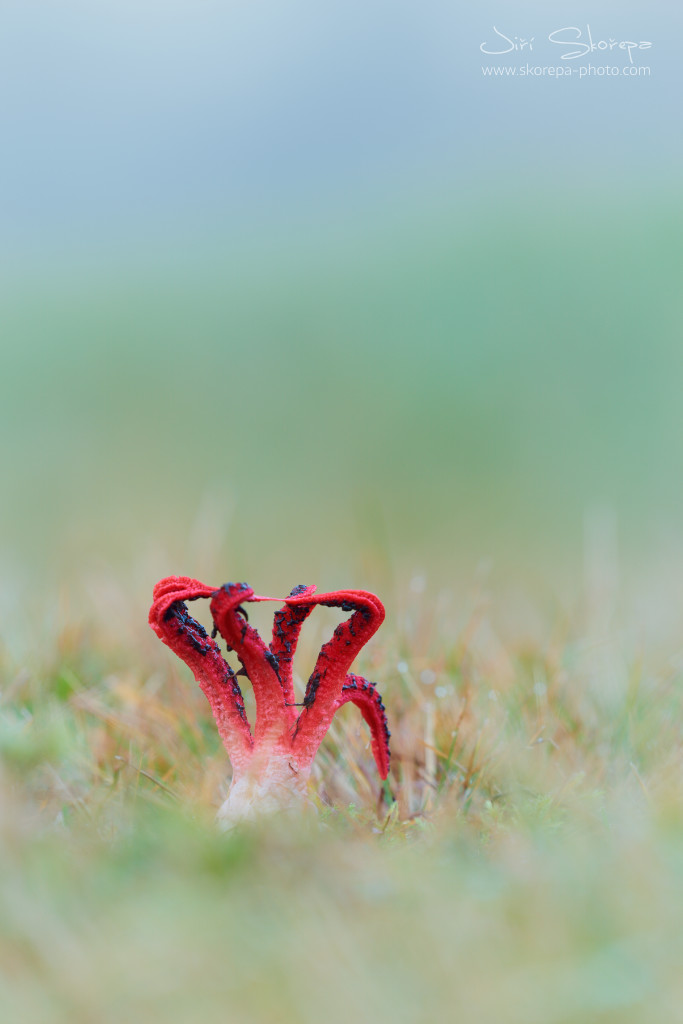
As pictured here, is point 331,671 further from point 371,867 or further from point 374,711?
point 371,867

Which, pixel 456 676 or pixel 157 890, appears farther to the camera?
pixel 456 676

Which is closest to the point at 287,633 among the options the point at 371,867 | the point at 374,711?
the point at 374,711

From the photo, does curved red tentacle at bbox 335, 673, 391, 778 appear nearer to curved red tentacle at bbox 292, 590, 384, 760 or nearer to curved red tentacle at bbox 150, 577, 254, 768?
curved red tentacle at bbox 292, 590, 384, 760

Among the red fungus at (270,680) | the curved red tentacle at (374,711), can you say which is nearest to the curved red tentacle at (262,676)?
the red fungus at (270,680)

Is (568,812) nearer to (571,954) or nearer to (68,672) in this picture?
(571,954)

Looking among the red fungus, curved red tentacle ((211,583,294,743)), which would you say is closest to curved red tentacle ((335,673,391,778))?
the red fungus

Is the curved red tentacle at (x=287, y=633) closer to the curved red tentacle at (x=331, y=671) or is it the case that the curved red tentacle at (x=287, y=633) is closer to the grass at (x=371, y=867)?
the curved red tentacle at (x=331, y=671)

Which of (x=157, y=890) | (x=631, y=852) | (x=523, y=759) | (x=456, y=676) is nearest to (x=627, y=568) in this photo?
(x=456, y=676)

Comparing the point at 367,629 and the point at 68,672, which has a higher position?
the point at 367,629
